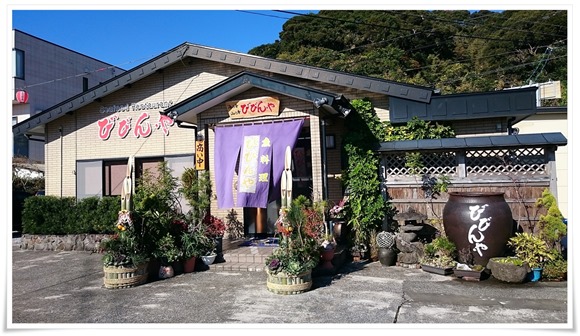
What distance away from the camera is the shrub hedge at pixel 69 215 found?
10.9 m

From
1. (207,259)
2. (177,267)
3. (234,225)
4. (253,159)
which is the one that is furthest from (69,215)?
(253,159)

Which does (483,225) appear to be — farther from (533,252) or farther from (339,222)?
(339,222)

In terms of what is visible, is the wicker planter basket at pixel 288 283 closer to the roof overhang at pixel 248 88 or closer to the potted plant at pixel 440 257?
the potted plant at pixel 440 257

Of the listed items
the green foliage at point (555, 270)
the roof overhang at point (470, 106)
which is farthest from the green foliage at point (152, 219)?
the green foliage at point (555, 270)

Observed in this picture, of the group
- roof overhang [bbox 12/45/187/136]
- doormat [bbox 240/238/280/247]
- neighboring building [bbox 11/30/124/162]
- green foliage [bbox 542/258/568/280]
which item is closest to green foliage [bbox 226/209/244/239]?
doormat [bbox 240/238/280/247]

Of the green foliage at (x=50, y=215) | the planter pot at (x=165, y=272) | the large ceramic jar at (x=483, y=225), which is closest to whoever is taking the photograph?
the large ceramic jar at (x=483, y=225)

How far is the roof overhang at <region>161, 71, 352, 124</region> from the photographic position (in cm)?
800

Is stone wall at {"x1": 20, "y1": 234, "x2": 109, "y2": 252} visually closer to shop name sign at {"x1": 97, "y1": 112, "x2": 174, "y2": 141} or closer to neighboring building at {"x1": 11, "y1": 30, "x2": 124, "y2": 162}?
shop name sign at {"x1": 97, "y1": 112, "x2": 174, "y2": 141}

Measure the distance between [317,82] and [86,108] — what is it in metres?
7.70

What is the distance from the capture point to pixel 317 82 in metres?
10.3

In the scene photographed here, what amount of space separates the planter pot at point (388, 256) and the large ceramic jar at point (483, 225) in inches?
50.3

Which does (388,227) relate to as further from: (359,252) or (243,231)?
(243,231)

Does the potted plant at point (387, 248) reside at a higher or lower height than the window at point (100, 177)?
lower

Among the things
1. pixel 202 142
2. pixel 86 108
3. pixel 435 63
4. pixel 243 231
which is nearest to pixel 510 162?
pixel 243 231
